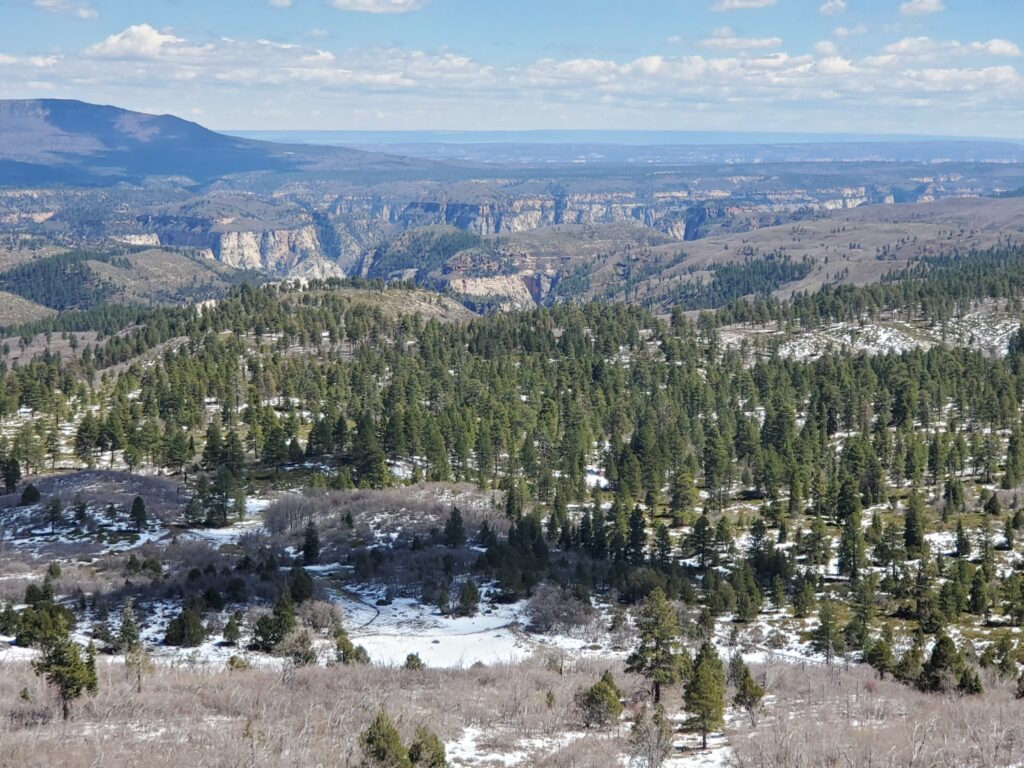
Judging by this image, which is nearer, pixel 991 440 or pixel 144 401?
pixel 991 440

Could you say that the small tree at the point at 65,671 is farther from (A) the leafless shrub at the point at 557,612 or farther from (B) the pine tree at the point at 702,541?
(B) the pine tree at the point at 702,541

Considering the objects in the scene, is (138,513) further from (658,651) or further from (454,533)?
(658,651)

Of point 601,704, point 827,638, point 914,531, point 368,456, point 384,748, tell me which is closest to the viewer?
point 384,748

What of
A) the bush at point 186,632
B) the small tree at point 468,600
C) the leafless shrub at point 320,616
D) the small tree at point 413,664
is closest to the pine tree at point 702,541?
the small tree at point 468,600

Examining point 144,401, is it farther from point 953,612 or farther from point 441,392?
point 953,612

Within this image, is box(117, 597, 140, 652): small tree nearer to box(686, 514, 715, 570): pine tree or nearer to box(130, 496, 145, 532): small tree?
box(130, 496, 145, 532): small tree

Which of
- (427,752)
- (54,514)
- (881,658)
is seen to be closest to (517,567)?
(881,658)

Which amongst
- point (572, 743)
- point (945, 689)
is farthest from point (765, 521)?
point (572, 743)

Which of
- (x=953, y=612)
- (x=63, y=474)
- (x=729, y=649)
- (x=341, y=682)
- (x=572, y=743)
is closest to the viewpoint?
(x=572, y=743)
